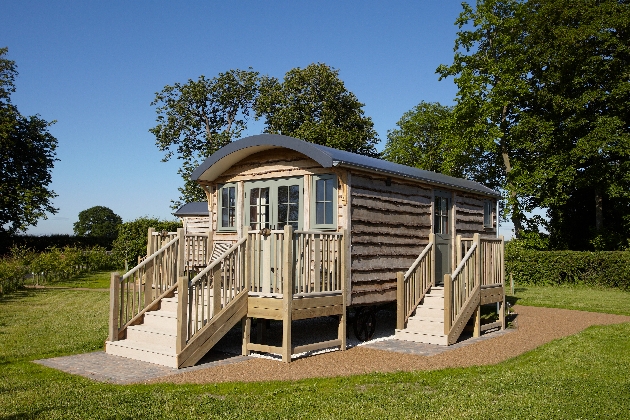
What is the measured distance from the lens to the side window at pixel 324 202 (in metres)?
11.0

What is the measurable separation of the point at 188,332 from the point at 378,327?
5735 millimetres

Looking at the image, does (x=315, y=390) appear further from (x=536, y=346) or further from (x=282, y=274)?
(x=536, y=346)

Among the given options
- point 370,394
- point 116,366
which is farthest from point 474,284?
point 116,366

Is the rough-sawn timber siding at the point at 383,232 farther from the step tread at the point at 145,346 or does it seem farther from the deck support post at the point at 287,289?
the step tread at the point at 145,346

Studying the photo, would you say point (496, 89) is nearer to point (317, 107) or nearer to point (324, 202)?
point (317, 107)

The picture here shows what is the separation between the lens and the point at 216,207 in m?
13.2

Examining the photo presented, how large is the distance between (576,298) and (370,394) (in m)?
14.7

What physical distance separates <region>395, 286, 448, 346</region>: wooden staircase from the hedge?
1365 cm

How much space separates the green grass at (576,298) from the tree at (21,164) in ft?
97.9

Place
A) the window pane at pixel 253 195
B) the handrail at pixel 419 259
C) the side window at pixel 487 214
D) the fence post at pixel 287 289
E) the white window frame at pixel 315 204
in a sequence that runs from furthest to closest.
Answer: the side window at pixel 487 214 < the window pane at pixel 253 195 < the handrail at pixel 419 259 < the white window frame at pixel 315 204 < the fence post at pixel 287 289

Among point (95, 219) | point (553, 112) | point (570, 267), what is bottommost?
point (570, 267)

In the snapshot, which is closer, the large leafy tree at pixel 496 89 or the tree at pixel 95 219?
the large leafy tree at pixel 496 89

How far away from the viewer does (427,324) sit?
1152cm

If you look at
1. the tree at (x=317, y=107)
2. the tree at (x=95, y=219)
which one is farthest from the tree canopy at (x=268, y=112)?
the tree at (x=95, y=219)
